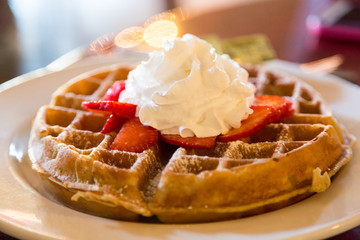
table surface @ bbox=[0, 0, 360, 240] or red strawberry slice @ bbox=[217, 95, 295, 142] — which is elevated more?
red strawberry slice @ bbox=[217, 95, 295, 142]

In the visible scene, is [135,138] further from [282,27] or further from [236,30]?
[282,27]

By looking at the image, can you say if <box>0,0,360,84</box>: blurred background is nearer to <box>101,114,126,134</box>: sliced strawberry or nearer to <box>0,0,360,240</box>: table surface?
<box>0,0,360,240</box>: table surface

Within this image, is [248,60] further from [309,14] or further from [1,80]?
[1,80]

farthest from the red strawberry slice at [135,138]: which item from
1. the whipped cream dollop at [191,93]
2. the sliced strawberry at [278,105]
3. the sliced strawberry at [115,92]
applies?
the sliced strawberry at [278,105]

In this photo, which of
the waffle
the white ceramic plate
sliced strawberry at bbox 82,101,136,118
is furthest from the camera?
sliced strawberry at bbox 82,101,136,118

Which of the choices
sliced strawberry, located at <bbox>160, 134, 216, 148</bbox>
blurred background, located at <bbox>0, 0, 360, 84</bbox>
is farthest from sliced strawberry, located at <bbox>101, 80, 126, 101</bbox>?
blurred background, located at <bbox>0, 0, 360, 84</bbox>
